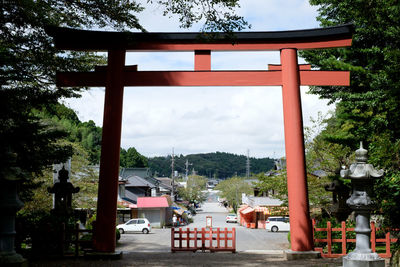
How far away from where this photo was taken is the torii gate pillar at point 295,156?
37.4 feet

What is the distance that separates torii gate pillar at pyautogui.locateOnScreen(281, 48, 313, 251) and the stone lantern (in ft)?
13.4

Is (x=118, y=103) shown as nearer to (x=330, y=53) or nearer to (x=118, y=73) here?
(x=118, y=73)

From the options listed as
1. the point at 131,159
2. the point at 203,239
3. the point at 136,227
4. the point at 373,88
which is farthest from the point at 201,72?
→ the point at 131,159

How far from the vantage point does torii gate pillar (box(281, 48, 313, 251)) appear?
1141 centimetres

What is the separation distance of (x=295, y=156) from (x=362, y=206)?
4548mm

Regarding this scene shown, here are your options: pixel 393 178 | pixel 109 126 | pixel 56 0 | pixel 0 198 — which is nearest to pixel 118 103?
pixel 109 126

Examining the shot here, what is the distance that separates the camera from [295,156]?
11.7m

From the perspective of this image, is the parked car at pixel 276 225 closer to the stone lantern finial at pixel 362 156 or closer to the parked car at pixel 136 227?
the parked car at pixel 136 227

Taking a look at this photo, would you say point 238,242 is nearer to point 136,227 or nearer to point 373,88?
point 136,227

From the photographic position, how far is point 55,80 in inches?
491

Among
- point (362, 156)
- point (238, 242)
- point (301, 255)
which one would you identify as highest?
point (362, 156)

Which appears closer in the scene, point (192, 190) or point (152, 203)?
point (152, 203)

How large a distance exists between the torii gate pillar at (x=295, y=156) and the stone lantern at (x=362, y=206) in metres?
4.09

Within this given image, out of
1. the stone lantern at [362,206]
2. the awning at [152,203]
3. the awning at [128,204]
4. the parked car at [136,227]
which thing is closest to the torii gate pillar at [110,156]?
the stone lantern at [362,206]
